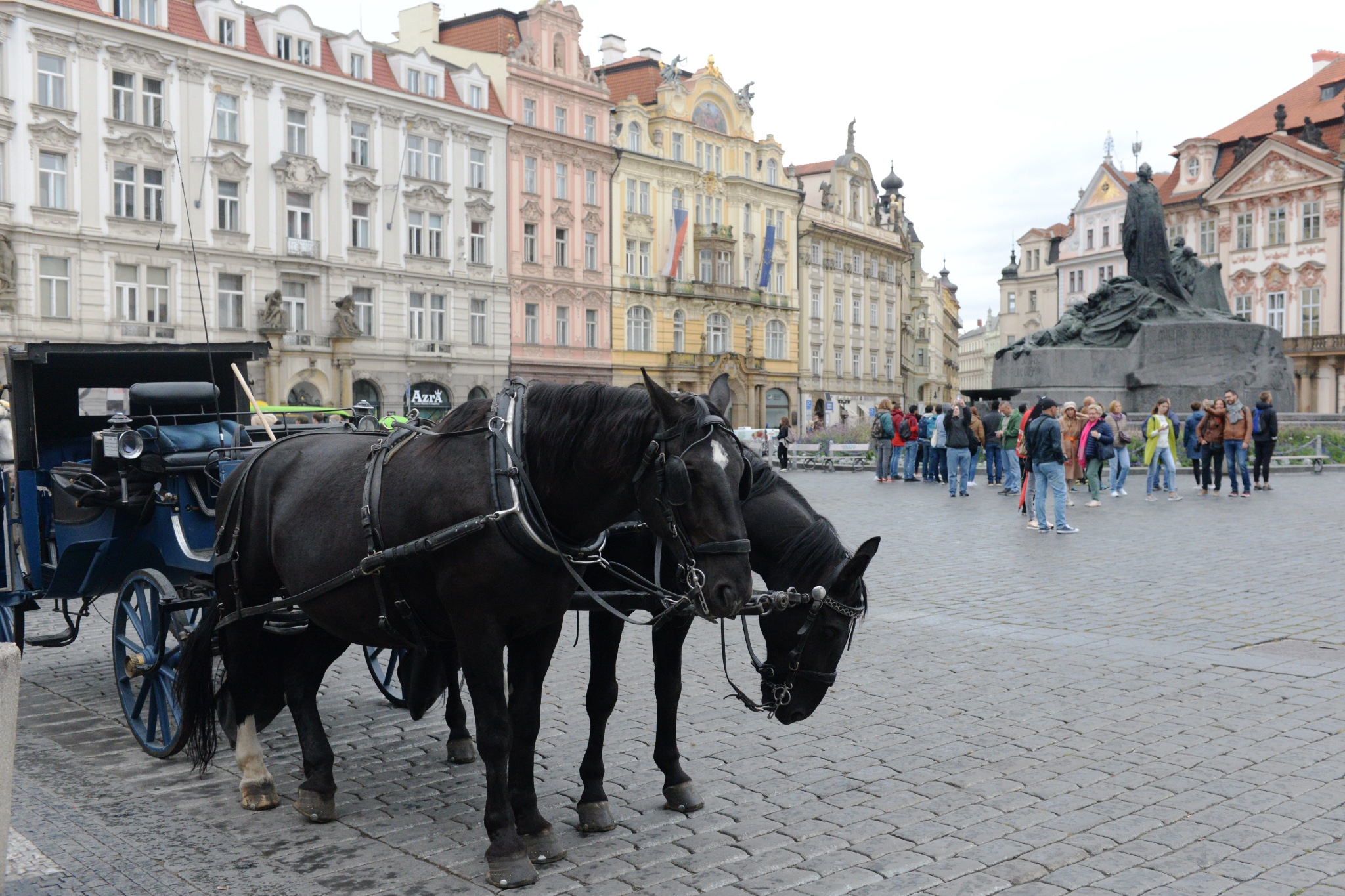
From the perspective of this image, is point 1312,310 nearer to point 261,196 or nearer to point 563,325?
point 563,325

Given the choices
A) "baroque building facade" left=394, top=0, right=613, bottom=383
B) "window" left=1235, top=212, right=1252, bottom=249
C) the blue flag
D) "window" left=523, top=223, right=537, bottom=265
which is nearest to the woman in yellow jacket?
"baroque building facade" left=394, top=0, right=613, bottom=383

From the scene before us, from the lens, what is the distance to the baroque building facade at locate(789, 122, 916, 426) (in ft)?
213

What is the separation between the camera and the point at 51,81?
1284 inches

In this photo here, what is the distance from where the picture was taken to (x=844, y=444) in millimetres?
33344

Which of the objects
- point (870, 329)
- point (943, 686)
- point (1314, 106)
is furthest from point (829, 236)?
point (943, 686)

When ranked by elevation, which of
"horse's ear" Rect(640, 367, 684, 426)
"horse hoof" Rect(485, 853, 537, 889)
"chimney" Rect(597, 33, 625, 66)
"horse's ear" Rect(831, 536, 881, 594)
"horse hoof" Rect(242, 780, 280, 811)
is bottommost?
"horse hoof" Rect(242, 780, 280, 811)

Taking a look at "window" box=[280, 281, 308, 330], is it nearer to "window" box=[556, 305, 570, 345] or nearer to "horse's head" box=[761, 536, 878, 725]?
"window" box=[556, 305, 570, 345]

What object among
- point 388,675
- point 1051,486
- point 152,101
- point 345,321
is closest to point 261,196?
point 152,101

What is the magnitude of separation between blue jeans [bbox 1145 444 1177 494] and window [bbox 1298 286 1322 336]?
4693 cm

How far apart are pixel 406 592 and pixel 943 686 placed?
11.4 ft

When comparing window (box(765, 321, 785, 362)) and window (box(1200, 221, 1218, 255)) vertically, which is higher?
window (box(1200, 221, 1218, 255))

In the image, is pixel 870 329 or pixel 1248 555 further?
pixel 870 329

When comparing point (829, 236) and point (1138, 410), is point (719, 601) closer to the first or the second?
point (1138, 410)

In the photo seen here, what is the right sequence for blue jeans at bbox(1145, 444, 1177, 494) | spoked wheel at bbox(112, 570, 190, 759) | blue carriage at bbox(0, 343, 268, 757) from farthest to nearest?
blue jeans at bbox(1145, 444, 1177, 494) < blue carriage at bbox(0, 343, 268, 757) < spoked wheel at bbox(112, 570, 190, 759)
